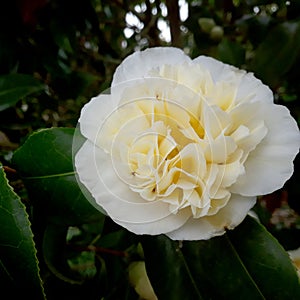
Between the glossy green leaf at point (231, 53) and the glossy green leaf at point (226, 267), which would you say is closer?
the glossy green leaf at point (226, 267)

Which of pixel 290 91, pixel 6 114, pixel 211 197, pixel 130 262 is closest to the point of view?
pixel 211 197

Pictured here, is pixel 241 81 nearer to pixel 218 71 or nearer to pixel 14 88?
pixel 218 71

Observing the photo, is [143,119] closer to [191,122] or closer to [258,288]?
[191,122]

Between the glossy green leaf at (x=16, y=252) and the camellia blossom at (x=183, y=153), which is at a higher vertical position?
the camellia blossom at (x=183, y=153)

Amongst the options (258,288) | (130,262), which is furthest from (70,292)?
(258,288)

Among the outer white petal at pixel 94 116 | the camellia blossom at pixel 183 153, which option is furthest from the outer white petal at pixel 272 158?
the outer white petal at pixel 94 116

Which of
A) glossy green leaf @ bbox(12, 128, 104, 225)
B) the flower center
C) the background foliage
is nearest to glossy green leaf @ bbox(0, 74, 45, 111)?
the background foliage

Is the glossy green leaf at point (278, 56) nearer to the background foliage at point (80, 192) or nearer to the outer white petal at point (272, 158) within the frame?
the background foliage at point (80, 192)
